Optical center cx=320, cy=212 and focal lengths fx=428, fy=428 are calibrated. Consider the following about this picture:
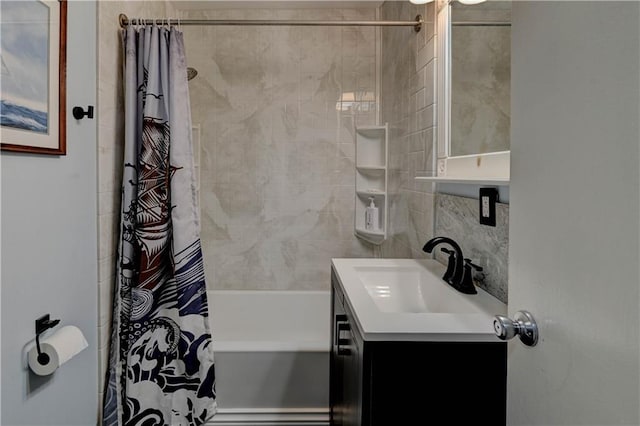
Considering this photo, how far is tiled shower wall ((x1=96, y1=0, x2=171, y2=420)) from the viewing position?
1.71 meters

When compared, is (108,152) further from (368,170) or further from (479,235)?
(368,170)

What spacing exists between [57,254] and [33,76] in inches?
22.3

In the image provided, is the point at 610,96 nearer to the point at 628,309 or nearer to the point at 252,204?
the point at 628,309

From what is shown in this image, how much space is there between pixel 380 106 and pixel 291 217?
1.01 m

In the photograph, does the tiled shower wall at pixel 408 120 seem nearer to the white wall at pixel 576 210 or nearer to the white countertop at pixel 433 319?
the white countertop at pixel 433 319

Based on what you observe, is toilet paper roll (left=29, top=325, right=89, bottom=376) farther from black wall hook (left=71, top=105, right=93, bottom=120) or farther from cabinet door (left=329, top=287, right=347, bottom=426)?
cabinet door (left=329, top=287, right=347, bottom=426)

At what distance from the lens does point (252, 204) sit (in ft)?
10.0

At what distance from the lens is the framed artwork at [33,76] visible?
1.13m

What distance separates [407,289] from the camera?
5.49 feet

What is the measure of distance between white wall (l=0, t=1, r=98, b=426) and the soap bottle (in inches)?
67.4

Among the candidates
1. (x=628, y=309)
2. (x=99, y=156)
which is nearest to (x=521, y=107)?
(x=628, y=309)

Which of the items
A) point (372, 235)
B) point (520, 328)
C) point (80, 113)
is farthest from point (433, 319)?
point (372, 235)

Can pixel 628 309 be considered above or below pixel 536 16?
below

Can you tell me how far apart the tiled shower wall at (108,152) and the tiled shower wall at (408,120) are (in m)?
1.38
